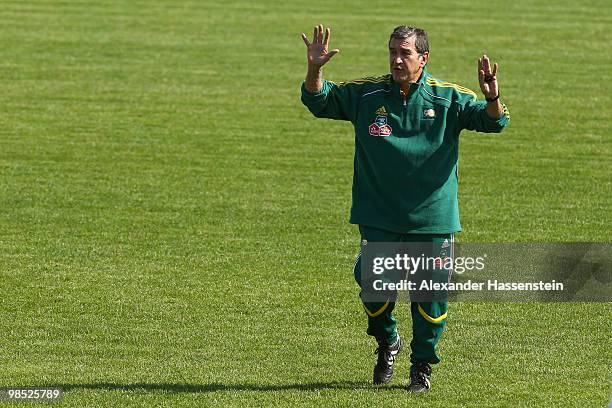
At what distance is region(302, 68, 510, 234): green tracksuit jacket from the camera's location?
8398 millimetres

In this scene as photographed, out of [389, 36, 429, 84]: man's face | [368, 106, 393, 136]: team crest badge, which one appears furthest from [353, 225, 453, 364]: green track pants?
[389, 36, 429, 84]: man's face

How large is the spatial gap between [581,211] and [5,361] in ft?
22.7

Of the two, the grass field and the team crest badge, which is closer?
the team crest badge

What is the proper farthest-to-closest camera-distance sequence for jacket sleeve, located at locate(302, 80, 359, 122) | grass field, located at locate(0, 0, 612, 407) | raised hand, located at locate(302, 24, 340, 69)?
grass field, located at locate(0, 0, 612, 407) < jacket sleeve, located at locate(302, 80, 359, 122) < raised hand, located at locate(302, 24, 340, 69)

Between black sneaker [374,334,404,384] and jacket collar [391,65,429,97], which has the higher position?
jacket collar [391,65,429,97]

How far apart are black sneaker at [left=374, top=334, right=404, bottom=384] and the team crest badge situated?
1.41m

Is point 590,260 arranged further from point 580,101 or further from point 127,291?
point 580,101

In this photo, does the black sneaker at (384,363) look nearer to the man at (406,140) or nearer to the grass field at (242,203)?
the grass field at (242,203)

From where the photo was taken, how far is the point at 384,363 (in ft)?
29.0

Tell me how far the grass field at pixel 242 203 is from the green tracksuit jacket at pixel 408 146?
1154 mm

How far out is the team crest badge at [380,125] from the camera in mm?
8398

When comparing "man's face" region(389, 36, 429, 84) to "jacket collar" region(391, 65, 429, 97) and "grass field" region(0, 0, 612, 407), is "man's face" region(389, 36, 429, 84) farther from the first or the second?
"grass field" region(0, 0, 612, 407)

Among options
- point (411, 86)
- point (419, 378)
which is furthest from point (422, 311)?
point (411, 86)

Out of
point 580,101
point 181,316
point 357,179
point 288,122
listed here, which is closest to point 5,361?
point 181,316
